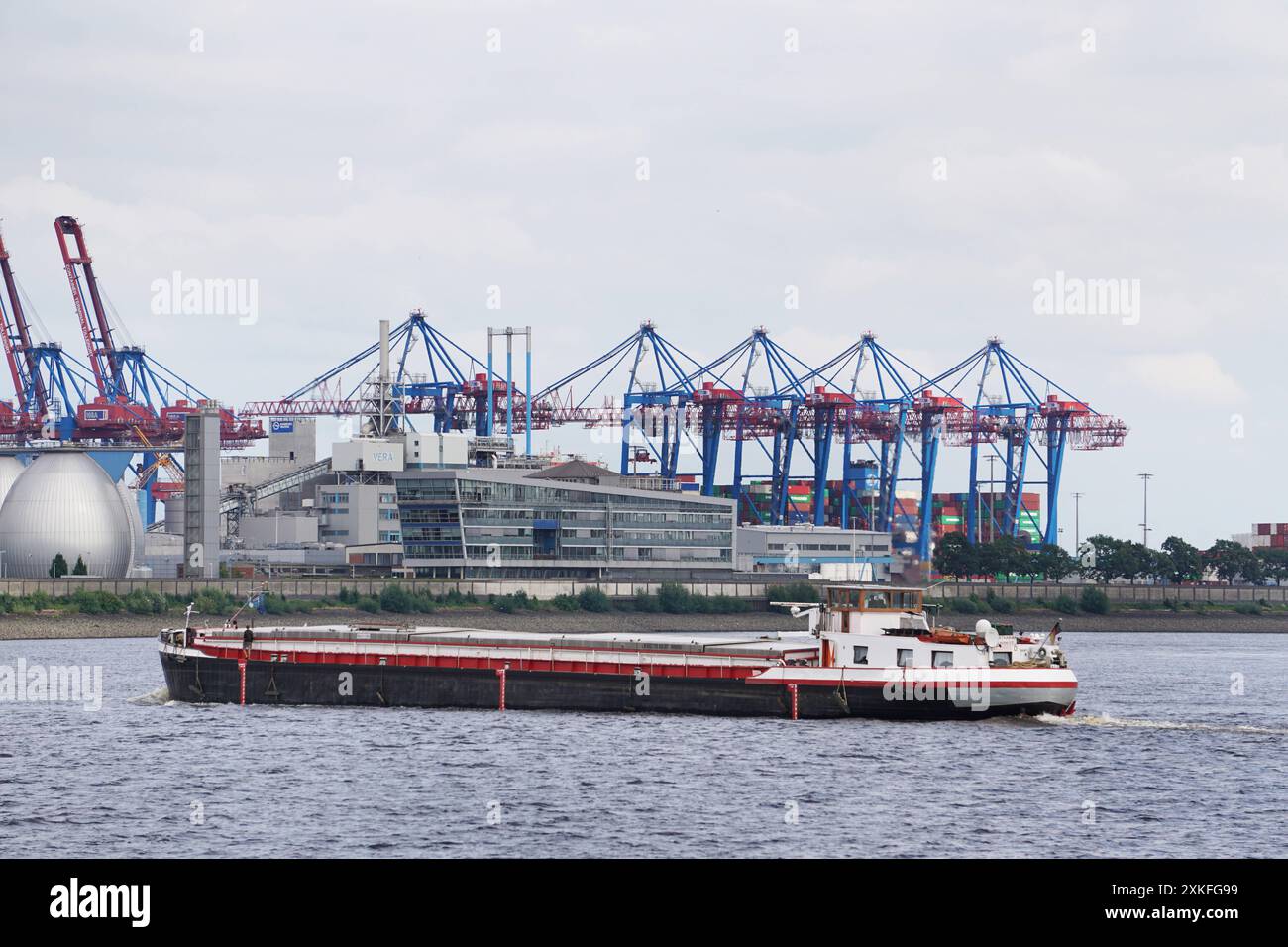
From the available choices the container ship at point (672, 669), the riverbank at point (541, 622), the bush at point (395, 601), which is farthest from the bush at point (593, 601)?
the container ship at point (672, 669)

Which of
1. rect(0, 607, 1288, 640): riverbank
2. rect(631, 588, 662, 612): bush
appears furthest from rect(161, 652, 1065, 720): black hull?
rect(631, 588, 662, 612): bush

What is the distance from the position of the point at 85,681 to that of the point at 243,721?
2573 cm

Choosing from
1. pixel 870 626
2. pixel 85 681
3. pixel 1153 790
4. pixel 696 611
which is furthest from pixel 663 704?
pixel 696 611

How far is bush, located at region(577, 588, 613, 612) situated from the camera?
185m

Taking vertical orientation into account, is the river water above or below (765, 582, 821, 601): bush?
below

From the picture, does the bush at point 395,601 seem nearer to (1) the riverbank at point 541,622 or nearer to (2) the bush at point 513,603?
(1) the riverbank at point 541,622

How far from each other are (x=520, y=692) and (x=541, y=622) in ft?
300

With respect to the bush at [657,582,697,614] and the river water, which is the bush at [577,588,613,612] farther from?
the river water

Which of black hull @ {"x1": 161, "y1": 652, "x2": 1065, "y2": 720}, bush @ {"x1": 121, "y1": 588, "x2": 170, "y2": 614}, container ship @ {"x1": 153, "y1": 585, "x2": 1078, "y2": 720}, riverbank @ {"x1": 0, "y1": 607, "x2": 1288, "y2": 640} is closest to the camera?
container ship @ {"x1": 153, "y1": 585, "x2": 1078, "y2": 720}

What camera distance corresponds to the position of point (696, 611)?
187625 mm

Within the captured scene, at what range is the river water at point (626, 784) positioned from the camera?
47344 mm

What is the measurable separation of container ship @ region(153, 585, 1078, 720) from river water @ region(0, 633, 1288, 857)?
1.15 metres
